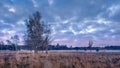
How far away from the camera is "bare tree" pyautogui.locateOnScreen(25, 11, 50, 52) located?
6184 centimetres

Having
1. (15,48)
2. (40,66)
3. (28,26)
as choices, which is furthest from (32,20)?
(40,66)

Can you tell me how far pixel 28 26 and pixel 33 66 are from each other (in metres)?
42.4

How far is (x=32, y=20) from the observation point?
209ft

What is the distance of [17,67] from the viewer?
2155cm

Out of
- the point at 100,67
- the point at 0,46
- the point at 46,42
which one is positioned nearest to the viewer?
the point at 100,67

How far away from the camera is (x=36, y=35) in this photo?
6166 cm

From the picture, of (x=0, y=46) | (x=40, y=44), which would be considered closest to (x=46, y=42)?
(x=40, y=44)

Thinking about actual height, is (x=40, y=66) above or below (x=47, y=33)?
below

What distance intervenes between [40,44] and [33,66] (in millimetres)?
40797

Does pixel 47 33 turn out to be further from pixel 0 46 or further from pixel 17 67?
pixel 0 46

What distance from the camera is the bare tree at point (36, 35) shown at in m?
61.8

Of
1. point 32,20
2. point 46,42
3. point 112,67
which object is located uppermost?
point 32,20

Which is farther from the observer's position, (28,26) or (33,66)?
(28,26)

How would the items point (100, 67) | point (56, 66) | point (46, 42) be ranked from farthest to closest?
point (46, 42), point (100, 67), point (56, 66)
